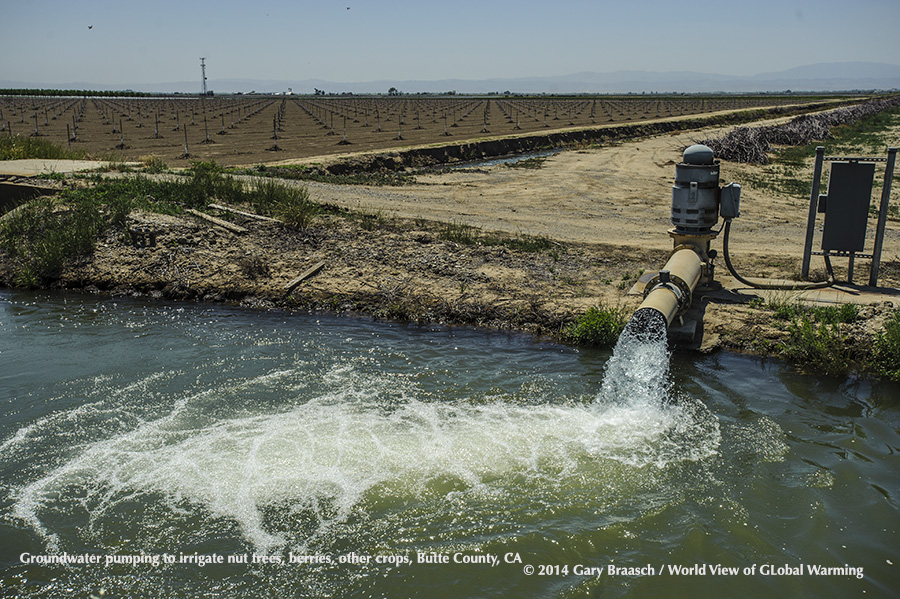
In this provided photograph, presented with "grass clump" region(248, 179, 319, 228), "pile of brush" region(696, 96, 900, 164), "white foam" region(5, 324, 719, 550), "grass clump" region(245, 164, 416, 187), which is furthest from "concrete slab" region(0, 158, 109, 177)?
"pile of brush" region(696, 96, 900, 164)

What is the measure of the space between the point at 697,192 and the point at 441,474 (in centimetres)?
579

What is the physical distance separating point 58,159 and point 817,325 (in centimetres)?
2273

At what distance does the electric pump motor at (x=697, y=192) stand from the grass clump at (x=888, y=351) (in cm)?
256

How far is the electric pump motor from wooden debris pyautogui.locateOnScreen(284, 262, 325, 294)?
6.60m

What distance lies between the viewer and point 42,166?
19828 mm

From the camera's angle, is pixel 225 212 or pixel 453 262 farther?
pixel 225 212

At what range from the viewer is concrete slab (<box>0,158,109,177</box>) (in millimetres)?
18141

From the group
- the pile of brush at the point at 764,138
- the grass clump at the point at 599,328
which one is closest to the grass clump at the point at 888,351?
the grass clump at the point at 599,328

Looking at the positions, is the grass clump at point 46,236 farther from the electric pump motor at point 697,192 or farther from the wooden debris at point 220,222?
the electric pump motor at point 697,192

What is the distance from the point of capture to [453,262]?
1267cm

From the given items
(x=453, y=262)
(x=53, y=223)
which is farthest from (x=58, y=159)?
(x=453, y=262)

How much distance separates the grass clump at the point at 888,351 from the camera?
854 centimetres

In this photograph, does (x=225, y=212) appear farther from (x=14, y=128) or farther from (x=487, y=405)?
(x=14, y=128)

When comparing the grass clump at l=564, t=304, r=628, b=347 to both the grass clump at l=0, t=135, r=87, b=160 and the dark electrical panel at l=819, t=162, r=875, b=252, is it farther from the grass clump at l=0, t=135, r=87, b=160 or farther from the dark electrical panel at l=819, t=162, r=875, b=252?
the grass clump at l=0, t=135, r=87, b=160
